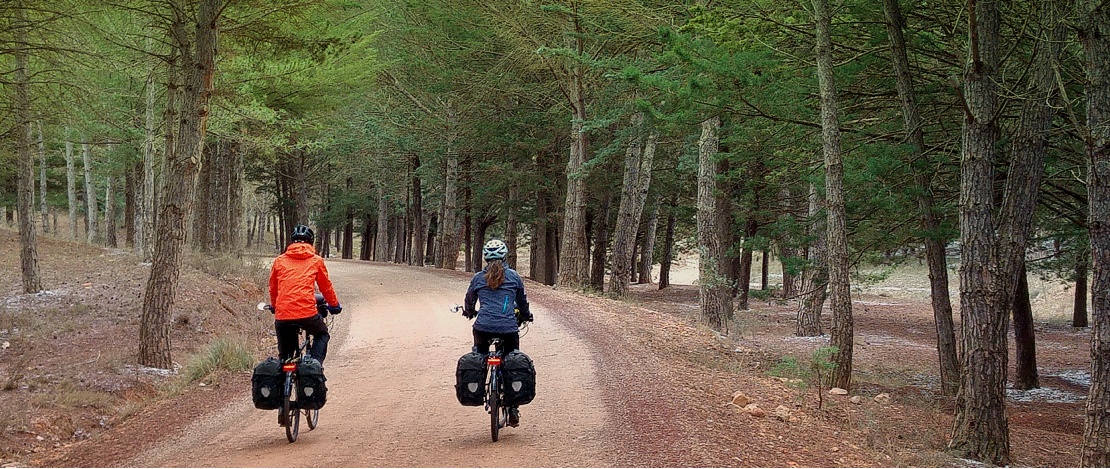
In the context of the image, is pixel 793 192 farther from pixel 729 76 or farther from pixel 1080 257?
pixel 729 76

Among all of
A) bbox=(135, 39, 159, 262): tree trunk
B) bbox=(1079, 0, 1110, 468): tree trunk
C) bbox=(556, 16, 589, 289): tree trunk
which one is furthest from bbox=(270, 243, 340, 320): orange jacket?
bbox=(135, 39, 159, 262): tree trunk

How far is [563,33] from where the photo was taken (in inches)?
798

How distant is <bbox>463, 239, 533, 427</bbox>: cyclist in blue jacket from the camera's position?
23.7ft

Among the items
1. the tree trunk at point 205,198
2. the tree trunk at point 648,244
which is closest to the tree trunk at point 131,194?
the tree trunk at point 205,198

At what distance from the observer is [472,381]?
276 inches

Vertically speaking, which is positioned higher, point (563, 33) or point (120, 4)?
point (563, 33)

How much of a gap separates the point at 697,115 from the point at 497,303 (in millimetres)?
6075

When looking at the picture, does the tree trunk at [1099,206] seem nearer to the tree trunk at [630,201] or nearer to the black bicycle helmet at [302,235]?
the black bicycle helmet at [302,235]

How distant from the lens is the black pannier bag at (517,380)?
6969 mm

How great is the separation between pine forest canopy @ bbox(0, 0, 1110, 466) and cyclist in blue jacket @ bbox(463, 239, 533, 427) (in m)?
5.29

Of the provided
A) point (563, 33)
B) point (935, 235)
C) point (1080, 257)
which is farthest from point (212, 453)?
point (1080, 257)

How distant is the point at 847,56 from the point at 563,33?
30.0 ft

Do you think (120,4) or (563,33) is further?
(563,33)

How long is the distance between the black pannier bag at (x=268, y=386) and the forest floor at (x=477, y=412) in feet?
1.40
